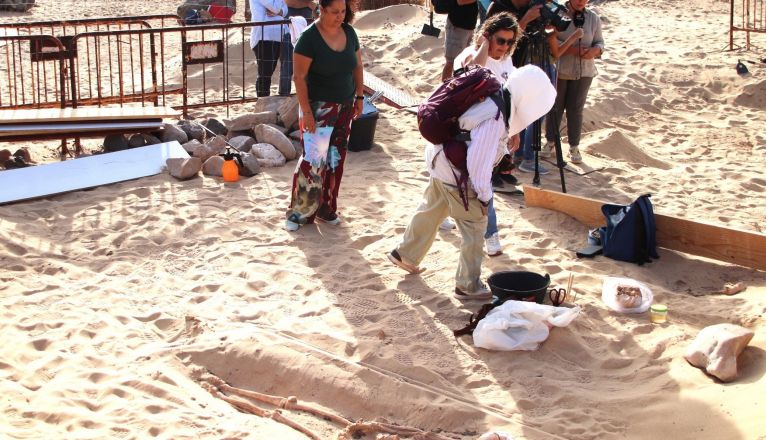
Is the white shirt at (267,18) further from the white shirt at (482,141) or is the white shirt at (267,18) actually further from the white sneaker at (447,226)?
the white shirt at (482,141)

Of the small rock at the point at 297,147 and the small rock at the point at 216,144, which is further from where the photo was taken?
the small rock at the point at 297,147

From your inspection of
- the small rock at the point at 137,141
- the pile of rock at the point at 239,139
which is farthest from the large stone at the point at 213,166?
the small rock at the point at 137,141

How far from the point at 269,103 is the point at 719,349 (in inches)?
244

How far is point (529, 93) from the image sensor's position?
5.29 m

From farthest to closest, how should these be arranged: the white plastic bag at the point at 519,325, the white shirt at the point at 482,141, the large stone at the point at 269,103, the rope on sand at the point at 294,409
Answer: the large stone at the point at 269,103
the white shirt at the point at 482,141
the white plastic bag at the point at 519,325
the rope on sand at the point at 294,409

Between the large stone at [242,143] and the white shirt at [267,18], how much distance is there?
5.32ft

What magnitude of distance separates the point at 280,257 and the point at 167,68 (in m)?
7.70

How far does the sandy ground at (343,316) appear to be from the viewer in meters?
4.51

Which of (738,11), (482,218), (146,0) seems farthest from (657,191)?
(146,0)

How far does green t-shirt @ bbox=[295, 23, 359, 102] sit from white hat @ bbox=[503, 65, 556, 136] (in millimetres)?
1613

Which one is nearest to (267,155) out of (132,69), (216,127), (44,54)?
(216,127)

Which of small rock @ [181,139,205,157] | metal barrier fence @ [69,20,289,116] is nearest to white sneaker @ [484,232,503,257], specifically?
small rock @ [181,139,205,157]

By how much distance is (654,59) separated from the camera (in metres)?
12.9

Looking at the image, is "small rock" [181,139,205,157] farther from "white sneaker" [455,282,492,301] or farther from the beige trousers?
"white sneaker" [455,282,492,301]
